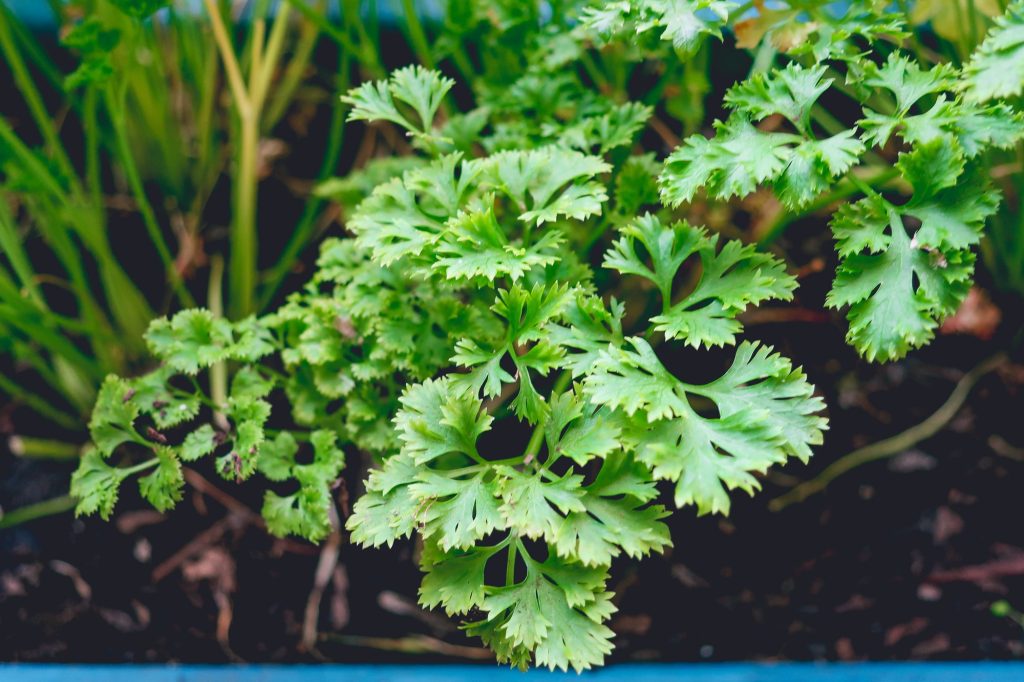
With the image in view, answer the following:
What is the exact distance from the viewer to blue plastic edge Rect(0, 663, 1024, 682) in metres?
0.96

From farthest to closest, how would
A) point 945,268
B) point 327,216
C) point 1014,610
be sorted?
point 327,216
point 1014,610
point 945,268

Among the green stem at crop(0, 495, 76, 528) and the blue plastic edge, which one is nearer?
the blue plastic edge

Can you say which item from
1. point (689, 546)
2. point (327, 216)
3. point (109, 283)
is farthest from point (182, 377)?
point (689, 546)

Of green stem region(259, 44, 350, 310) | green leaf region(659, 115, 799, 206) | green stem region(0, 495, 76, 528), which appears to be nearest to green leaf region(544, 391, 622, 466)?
green leaf region(659, 115, 799, 206)

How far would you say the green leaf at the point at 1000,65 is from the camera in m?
0.68

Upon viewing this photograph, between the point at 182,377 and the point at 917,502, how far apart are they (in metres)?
1.08

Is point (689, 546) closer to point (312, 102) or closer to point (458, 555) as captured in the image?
point (458, 555)

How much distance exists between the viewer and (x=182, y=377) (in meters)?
1.18

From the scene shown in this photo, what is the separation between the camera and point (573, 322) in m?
0.80

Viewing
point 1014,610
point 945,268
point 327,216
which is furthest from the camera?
point 327,216

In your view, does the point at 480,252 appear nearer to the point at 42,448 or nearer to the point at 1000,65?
the point at 1000,65

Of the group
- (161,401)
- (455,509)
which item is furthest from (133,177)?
(455,509)

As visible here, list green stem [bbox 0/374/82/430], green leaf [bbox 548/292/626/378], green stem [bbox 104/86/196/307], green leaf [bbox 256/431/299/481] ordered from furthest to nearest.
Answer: green stem [bbox 0/374/82/430] < green stem [bbox 104/86/196/307] < green leaf [bbox 256/431/299/481] < green leaf [bbox 548/292/626/378]

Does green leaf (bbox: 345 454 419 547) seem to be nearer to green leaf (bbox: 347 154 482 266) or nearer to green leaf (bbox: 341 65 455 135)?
green leaf (bbox: 347 154 482 266)
